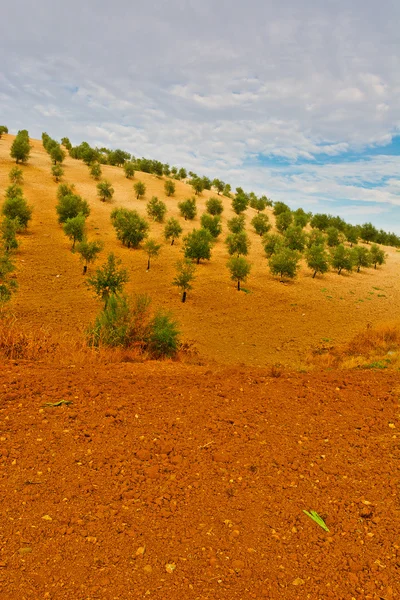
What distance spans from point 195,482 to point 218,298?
78.1 feet

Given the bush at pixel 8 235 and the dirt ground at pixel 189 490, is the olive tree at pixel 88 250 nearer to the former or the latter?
the bush at pixel 8 235

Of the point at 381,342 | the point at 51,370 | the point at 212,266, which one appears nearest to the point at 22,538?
the point at 51,370

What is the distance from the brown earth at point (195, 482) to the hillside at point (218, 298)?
640 centimetres

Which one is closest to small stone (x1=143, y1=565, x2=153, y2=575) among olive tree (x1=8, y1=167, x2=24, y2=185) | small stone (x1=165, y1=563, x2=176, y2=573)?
small stone (x1=165, y1=563, x2=176, y2=573)

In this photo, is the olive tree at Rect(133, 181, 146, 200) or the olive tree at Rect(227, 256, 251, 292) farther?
the olive tree at Rect(133, 181, 146, 200)

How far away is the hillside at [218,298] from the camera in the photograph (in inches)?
728

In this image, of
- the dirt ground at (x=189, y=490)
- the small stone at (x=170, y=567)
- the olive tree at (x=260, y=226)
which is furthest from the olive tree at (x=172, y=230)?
the small stone at (x=170, y=567)

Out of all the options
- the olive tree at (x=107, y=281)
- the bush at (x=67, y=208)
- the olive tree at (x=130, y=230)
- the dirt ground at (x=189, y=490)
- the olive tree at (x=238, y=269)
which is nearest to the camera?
the dirt ground at (x=189, y=490)

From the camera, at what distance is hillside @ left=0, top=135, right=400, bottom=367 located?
18.5 m

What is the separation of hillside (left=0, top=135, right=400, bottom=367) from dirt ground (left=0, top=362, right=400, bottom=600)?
265 inches

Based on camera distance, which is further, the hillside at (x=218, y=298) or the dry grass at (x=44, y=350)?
the hillside at (x=218, y=298)

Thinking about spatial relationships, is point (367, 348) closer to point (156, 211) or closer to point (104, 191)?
point (156, 211)

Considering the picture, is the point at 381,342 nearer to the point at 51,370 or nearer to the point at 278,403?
the point at 278,403

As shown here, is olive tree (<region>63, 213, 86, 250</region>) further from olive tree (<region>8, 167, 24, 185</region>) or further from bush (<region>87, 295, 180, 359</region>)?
bush (<region>87, 295, 180, 359</region>)
